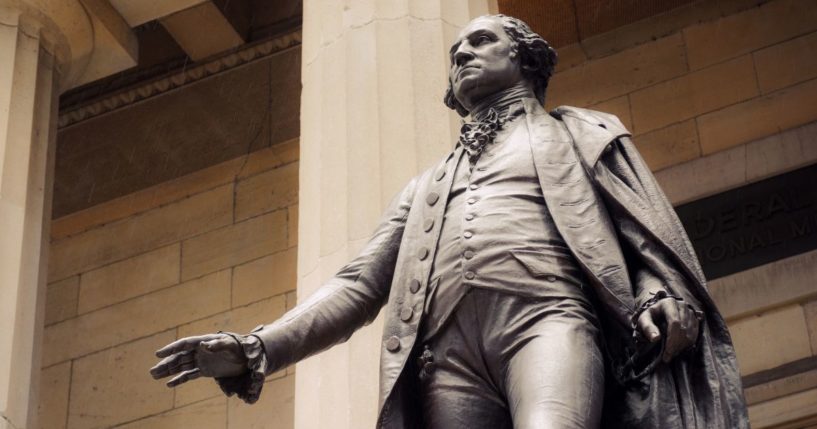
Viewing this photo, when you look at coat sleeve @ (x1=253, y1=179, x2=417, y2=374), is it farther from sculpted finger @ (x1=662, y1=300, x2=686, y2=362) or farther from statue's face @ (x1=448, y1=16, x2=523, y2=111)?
sculpted finger @ (x1=662, y1=300, x2=686, y2=362)

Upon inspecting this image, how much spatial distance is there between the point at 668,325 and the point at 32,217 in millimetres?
7679

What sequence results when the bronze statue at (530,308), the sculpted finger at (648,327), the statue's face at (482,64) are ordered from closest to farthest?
the sculpted finger at (648,327), the bronze statue at (530,308), the statue's face at (482,64)

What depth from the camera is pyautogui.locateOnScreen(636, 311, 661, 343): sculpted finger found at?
505 centimetres

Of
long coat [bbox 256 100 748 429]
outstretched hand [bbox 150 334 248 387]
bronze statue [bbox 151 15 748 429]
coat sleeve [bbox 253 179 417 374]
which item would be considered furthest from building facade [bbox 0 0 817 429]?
outstretched hand [bbox 150 334 248 387]

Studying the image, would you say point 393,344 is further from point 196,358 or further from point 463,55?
point 463,55

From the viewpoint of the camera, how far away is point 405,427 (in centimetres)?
Result: 538

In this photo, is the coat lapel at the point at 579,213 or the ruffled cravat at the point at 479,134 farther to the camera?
the ruffled cravat at the point at 479,134

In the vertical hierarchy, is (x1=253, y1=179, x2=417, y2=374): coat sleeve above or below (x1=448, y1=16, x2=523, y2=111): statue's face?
below

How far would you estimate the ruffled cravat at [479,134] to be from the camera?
20.0ft

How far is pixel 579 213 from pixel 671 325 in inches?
26.4

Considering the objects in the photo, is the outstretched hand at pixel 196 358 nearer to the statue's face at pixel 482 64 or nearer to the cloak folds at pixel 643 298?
the cloak folds at pixel 643 298

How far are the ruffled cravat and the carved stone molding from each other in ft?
34.5

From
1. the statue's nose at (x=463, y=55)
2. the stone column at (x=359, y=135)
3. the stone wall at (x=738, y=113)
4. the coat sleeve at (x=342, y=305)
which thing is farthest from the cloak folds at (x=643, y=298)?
the stone wall at (x=738, y=113)

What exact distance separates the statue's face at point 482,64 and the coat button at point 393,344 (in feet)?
3.71
